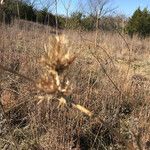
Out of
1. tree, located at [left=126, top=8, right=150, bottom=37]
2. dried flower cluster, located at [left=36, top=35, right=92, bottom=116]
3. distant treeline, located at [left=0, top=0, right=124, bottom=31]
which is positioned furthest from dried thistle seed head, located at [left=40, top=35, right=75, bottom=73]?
tree, located at [left=126, top=8, right=150, bottom=37]

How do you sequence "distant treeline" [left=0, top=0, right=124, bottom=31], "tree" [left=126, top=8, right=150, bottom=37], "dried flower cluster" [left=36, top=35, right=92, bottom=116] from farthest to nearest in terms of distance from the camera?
"tree" [left=126, top=8, right=150, bottom=37], "distant treeline" [left=0, top=0, right=124, bottom=31], "dried flower cluster" [left=36, top=35, right=92, bottom=116]

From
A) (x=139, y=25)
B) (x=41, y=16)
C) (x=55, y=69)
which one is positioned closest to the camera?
(x=55, y=69)

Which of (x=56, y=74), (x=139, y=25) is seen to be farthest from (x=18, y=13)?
(x=139, y=25)

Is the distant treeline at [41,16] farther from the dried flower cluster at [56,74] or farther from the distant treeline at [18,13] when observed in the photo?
the dried flower cluster at [56,74]

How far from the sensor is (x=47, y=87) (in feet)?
1.68

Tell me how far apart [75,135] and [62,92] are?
2.67 meters

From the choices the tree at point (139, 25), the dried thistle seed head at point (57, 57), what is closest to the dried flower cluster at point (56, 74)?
the dried thistle seed head at point (57, 57)

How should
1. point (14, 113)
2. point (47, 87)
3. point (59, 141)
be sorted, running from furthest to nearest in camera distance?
1. point (14, 113)
2. point (59, 141)
3. point (47, 87)

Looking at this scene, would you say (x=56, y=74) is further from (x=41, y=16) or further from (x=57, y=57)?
(x=41, y=16)

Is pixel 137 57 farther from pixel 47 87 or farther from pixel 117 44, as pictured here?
pixel 47 87

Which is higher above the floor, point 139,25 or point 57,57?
point 57,57

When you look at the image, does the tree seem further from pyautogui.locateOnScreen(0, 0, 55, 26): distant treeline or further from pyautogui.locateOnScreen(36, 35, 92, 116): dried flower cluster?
pyautogui.locateOnScreen(36, 35, 92, 116): dried flower cluster

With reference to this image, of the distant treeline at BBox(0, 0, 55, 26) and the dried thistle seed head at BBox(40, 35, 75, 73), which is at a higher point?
the dried thistle seed head at BBox(40, 35, 75, 73)

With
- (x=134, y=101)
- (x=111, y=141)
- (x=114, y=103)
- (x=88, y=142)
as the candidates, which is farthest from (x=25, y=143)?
(x=134, y=101)
